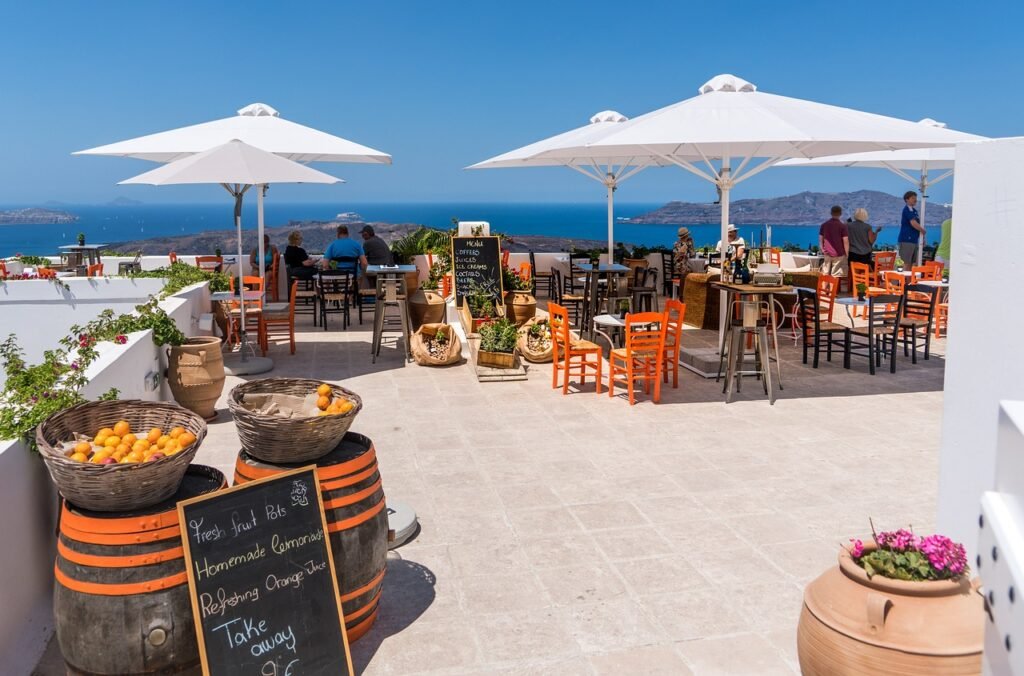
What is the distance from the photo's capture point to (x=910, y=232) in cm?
1453

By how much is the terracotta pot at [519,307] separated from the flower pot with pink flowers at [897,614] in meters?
8.12

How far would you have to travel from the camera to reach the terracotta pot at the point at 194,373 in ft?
22.8

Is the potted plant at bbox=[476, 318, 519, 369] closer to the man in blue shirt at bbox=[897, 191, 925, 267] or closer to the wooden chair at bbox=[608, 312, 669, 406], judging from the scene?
the wooden chair at bbox=[608, 312, 669, 406]

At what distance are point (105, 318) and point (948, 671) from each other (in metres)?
5.46

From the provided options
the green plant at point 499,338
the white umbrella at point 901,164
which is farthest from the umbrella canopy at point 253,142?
the white umbrella at point 901,164

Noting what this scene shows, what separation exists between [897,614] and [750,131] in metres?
5.58

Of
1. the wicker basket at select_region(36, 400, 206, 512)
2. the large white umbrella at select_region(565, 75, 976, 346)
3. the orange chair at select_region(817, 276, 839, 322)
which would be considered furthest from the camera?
the orange chair at select_region(817, 276, 839, 322)

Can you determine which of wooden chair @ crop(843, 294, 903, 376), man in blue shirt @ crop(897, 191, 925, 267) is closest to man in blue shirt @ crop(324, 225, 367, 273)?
wooden chair @ crop(843, 294, 903, 376)

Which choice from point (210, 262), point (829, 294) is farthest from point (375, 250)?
point (829, 294)

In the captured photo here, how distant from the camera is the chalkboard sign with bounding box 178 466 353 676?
9.72ft

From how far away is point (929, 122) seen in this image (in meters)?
12.2

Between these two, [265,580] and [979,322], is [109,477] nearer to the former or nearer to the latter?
[265,580]

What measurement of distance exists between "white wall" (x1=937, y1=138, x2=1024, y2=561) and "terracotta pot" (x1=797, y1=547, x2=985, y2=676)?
915 millimetres

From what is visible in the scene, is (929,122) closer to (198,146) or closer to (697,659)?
(198,146)
